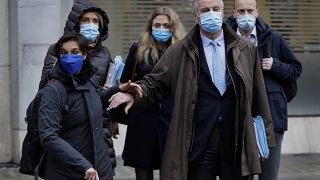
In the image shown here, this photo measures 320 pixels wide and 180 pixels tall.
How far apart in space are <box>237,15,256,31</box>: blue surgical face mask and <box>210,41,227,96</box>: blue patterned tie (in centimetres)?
118

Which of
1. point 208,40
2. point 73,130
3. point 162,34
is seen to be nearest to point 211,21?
point 208,40

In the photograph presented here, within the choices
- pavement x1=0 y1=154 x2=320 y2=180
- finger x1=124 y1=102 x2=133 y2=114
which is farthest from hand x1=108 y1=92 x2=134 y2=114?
pavement x1=0 y1=154 x2=320 y2=180

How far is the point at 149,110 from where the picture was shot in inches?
246

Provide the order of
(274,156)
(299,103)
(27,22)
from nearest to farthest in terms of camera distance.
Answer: (274,156), (27,22), (299,103)

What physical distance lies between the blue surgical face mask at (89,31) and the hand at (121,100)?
3.26 ft

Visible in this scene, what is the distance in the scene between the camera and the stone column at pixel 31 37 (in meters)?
8.82

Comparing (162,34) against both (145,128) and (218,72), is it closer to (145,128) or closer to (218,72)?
(145,128)

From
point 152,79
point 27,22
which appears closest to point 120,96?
point 152,79

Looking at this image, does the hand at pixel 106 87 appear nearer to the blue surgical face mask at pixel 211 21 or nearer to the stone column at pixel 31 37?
the blue surgical face mask at pixel 211 21

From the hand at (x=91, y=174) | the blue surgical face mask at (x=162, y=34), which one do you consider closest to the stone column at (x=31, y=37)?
the blue surgical face mask at (x=162, y=34)

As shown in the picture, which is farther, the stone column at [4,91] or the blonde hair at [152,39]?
the stone column at [4,91]

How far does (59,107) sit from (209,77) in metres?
0.98

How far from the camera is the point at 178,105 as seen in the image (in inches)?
192

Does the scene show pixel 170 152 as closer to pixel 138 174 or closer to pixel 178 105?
pixel 178 105
